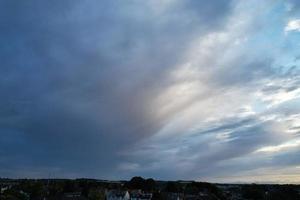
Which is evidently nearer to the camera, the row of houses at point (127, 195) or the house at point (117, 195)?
the row of houses at point (127, 195)

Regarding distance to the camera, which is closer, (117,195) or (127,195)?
(127,195)

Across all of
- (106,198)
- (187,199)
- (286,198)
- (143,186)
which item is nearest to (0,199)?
(106,198)

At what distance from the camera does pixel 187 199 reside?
168 metres

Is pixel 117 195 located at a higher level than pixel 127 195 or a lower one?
higher

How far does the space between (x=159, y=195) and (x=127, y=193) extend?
36.0 feet

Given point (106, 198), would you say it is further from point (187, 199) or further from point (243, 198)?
point (243, 198)

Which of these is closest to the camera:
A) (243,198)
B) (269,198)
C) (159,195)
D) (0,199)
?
(0,199)

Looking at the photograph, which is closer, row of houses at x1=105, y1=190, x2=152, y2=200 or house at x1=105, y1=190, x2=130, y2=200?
row of houses at x1=105, y1=190, x2=152, y2=200

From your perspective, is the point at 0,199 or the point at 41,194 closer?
the point at 0,199

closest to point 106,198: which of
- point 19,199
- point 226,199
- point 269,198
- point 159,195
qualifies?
point 159,195

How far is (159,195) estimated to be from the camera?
16462cm

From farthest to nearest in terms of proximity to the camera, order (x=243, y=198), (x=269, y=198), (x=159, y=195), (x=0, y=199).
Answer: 1. (x=243, y=198)
2. (x=269, y=198)
3. (x=159, y=195)
4. (x=0, y=199)

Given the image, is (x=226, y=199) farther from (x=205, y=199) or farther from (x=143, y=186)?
(x=143, y=186)

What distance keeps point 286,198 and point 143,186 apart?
181 feet
